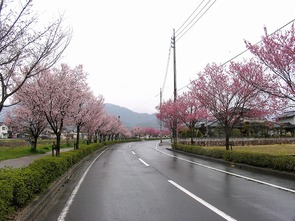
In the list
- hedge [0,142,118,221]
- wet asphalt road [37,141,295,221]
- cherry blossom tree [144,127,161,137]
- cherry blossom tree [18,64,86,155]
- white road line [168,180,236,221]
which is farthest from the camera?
cherry blossom tree [144,127,161,137]

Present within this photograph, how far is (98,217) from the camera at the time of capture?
6.21 m

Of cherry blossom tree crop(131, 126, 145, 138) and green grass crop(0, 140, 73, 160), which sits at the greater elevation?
cherry blossom tree crop(131, 126, 145, 138)

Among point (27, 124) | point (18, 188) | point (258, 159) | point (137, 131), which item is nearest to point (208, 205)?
point (18, 188)

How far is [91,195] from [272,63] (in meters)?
8.79

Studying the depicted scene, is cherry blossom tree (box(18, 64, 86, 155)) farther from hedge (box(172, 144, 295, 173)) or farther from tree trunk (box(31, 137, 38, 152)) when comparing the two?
tree trunk (box(31, 137, 38, 152))

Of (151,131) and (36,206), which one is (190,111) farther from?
(151,131)

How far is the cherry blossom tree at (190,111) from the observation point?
33094mm

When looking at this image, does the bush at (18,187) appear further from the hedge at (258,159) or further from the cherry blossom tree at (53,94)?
the hedge at (258,159)

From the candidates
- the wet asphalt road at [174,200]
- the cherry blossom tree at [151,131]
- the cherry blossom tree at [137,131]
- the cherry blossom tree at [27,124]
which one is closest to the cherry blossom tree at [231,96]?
the wet asphalt road at [174,200]

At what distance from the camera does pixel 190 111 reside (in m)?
36.1

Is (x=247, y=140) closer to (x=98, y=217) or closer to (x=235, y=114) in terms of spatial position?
(x=235, y=114)

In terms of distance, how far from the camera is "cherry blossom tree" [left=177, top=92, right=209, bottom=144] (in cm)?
3309

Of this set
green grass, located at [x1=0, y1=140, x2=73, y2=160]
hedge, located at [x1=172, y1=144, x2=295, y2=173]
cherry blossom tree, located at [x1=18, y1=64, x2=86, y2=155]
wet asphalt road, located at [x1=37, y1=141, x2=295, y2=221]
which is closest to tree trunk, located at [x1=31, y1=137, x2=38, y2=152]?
green grass, located at [x1=0, y1=140, x2=73, y2=160]

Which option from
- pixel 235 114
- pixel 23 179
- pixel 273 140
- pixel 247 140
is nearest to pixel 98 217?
pixel 23 179
